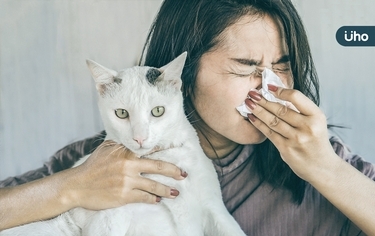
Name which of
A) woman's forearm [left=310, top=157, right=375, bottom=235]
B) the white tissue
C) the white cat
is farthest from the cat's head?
woman's forearm [left=310, top=157, right=375, bottom=235]

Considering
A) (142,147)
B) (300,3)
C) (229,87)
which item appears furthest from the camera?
(300,3)

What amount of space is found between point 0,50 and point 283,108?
70cm

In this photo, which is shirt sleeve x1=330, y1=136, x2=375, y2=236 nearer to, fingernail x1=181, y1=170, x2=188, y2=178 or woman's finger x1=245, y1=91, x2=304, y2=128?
woman's finger x1=245, y1=91, x2=304, y2=128

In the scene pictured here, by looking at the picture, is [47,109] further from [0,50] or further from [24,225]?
[24,225]

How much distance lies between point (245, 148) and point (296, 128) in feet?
0.71

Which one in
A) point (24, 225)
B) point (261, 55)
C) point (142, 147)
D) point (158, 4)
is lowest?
point (24, 225)

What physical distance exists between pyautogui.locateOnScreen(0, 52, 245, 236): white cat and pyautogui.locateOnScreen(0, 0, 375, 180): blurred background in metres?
0.19

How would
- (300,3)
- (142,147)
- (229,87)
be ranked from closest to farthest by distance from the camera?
(142,147), (229,87), (300,3)

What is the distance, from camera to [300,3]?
1.00 m

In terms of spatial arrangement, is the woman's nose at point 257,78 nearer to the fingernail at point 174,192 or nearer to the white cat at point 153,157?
the white cat at point 153,157

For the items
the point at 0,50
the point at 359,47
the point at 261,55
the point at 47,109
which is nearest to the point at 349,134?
the point at 359,47

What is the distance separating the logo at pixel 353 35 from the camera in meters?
1.01

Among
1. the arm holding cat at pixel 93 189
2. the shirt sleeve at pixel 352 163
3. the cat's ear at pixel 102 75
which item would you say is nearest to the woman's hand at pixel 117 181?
the arm holding cat at pixel 93 189

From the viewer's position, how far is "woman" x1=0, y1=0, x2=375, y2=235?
822mm
